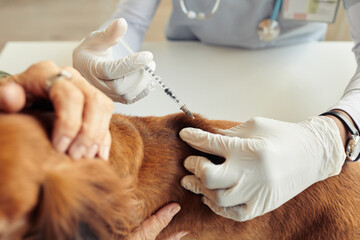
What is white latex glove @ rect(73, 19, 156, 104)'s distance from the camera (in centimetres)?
85

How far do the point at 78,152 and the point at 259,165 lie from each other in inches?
16.3

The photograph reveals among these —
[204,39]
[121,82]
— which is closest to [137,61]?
[121,82]

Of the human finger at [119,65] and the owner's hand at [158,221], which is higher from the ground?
the human finger at [119,65]

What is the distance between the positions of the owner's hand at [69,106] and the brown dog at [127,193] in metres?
0.02

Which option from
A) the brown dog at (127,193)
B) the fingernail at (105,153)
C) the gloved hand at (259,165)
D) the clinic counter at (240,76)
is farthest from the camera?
the clinic counter at (240,76)

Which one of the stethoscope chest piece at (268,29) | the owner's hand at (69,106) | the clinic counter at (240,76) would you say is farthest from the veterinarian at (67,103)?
the stethoscope chest piece at (268,29)

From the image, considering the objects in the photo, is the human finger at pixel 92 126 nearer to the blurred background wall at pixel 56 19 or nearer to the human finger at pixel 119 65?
the human finger at pixel 119 65

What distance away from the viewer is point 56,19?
3.30m

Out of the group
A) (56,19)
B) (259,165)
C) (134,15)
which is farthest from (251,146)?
(56,19)

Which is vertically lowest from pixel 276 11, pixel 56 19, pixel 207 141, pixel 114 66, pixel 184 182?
pixel 56 19

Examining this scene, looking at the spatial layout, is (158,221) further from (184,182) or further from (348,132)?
(348,132)

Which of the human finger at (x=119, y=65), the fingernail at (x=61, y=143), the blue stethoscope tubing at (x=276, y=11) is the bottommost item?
the fingernail at (x=61, y=143)

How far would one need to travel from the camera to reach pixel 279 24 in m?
1.36

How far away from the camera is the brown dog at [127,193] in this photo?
1.59 feet
